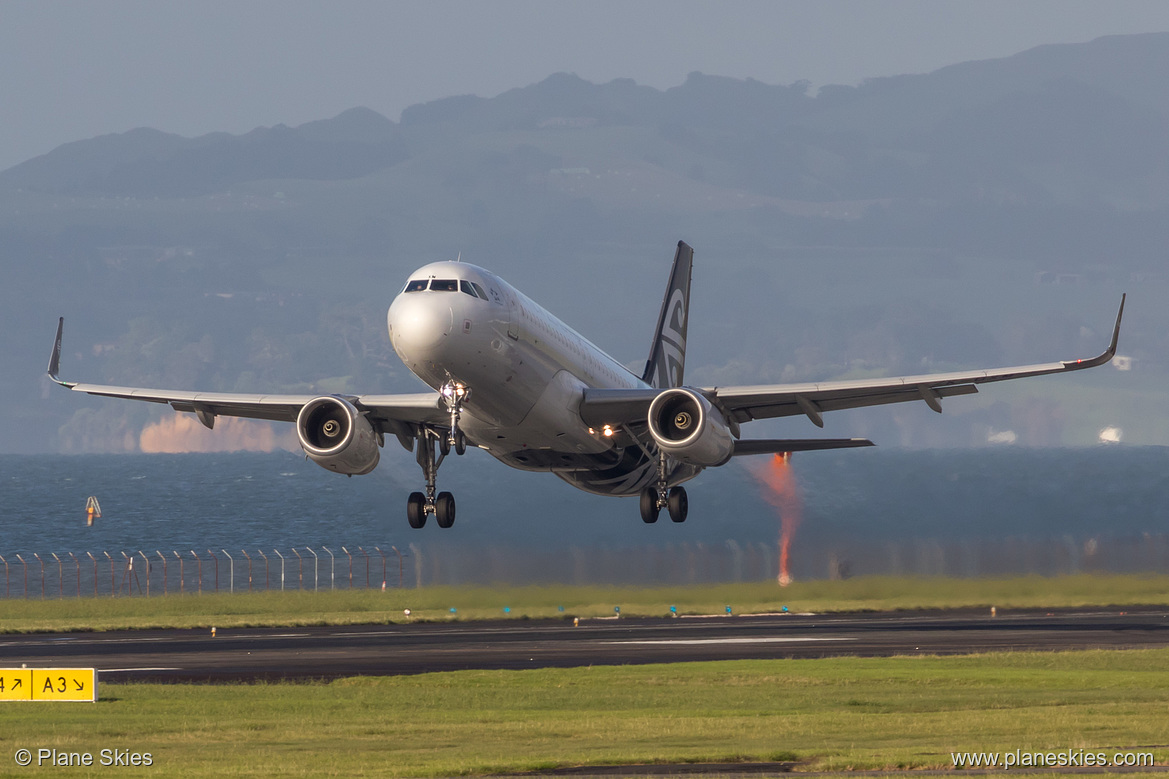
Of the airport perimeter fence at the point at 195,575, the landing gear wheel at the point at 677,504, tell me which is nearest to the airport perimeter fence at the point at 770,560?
the airport perimeter fence at the point at 195,575

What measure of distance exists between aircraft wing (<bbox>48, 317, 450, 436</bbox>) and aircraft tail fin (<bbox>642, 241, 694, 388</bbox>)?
1476 centimetres

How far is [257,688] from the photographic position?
48281mm

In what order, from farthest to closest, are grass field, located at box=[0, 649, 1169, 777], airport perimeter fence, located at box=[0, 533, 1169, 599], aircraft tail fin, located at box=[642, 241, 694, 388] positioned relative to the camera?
1. airport perimeter fence, located at box=[0, 533, 1169, 599]
2. aircraft tail fin, located at box=[642, 241, 694, 388]
3. grass field, located at box=[0, 649, 1169, 777]

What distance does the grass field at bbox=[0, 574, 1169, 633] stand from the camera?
74.9m

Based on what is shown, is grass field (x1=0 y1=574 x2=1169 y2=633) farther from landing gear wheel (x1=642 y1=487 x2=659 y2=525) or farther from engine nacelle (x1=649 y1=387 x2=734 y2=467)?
engine nacelle (x1=649 y1=387 x2=734 y2=467)

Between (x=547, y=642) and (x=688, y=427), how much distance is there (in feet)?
73.9

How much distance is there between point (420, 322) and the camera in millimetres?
36875

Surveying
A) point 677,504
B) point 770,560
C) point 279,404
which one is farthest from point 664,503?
point 770,560

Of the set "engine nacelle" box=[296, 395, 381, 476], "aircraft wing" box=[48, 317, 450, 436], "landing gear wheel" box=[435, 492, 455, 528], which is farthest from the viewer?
"landing gear wheel" box=[435, 492, 455, 528]

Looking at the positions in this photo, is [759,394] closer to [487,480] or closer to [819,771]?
[819,771]

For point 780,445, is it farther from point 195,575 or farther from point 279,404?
point 195,575

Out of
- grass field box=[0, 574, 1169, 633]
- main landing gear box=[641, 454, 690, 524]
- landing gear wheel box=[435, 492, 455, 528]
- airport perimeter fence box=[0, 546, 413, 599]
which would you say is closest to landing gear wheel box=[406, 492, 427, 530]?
landing gear wheel box=[435, 492, 455, 528]

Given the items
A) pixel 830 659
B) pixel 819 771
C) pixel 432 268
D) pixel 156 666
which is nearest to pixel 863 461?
pixel 830 659

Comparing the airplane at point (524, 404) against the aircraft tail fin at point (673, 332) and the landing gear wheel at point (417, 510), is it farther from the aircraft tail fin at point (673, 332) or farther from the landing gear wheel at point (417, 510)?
the aircraft tail fin at point (673, 332)
